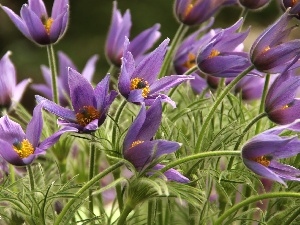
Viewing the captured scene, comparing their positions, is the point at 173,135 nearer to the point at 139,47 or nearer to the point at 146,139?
the point at 146,139

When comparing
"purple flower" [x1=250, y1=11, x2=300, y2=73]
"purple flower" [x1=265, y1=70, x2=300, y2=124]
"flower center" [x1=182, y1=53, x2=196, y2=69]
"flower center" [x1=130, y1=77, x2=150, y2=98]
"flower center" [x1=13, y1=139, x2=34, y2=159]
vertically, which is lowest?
"flower center" [x1=13, y1=139, x2=34, y2=159]

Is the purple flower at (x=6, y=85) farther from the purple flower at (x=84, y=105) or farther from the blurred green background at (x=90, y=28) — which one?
the blurred green background at (x=90, y=28)

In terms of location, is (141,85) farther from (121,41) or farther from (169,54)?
→ (121,41)

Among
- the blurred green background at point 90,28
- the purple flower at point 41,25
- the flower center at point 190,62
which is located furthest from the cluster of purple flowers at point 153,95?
the blurred green background at point 90,28

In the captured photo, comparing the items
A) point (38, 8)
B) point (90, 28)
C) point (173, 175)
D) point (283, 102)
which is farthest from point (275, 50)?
point (90, 28)

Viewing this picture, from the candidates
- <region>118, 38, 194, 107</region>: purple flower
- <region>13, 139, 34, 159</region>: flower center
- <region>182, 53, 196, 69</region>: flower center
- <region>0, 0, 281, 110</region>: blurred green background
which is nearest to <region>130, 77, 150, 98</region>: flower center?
<region>118, 38, 194, 107</region>: purple flower

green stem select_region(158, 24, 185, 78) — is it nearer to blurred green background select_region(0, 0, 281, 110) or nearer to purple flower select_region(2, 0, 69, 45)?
purple flower select_region(2, 0, 69, 45)
